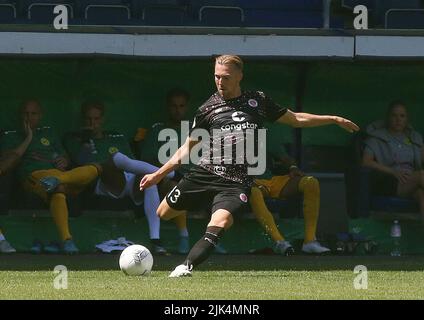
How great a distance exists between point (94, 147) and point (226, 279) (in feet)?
13.1

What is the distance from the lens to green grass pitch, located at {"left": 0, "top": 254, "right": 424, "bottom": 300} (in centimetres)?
914

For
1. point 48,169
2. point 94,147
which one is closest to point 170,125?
point 94,147

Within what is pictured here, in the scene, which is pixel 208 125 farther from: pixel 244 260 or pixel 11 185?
pixel 11 185

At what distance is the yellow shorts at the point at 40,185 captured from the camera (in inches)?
532

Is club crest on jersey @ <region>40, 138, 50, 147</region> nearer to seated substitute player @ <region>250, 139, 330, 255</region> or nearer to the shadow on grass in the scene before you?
the shadow on grass

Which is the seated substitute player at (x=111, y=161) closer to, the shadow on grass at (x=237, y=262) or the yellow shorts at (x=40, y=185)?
the yellow shorts at (x=40, y=185)

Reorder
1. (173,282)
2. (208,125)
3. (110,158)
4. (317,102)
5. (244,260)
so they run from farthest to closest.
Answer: (317,102) → (110,158) → (244,260) → (208,125) → (173,282)

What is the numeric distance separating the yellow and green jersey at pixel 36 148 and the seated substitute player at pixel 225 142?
3352mm

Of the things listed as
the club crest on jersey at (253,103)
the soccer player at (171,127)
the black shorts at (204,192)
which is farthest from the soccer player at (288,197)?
the club crest on jersey at (253,103)

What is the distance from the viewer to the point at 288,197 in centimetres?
1383

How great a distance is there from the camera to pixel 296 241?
14055 mm

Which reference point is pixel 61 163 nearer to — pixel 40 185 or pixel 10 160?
pixel 40 185
